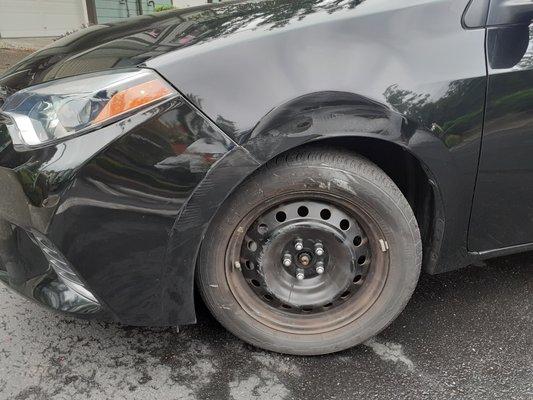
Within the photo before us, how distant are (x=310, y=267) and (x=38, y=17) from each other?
12710 millimetres

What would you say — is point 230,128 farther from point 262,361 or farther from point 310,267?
point 262,361

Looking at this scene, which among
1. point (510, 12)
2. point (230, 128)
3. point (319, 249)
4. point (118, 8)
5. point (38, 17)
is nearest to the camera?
point (230, 128)

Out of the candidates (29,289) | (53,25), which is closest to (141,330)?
(29,289)

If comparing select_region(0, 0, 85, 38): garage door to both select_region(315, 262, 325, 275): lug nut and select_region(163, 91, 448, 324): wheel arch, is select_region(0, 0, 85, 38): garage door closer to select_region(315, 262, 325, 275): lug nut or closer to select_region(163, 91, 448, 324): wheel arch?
select_region(163, 91, 448, 324): wheel arch

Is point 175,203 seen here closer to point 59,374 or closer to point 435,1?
point 59,374

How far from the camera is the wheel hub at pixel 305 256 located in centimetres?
191

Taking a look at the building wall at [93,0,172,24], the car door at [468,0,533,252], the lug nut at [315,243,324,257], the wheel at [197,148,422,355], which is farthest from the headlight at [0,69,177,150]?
the building wall at [93,0,172,24]

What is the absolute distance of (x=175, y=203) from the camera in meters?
1.71

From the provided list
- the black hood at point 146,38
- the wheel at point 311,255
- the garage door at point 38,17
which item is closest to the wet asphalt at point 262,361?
the wheel at point 311,255

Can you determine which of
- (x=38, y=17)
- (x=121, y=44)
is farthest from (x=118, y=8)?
(x=121, y=44)

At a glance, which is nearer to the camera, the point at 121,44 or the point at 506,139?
the point at 506,139

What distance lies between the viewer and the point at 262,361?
2.09 metres

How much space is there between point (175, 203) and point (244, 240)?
1.13 feet

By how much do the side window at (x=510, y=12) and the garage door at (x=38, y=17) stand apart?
1225cm
